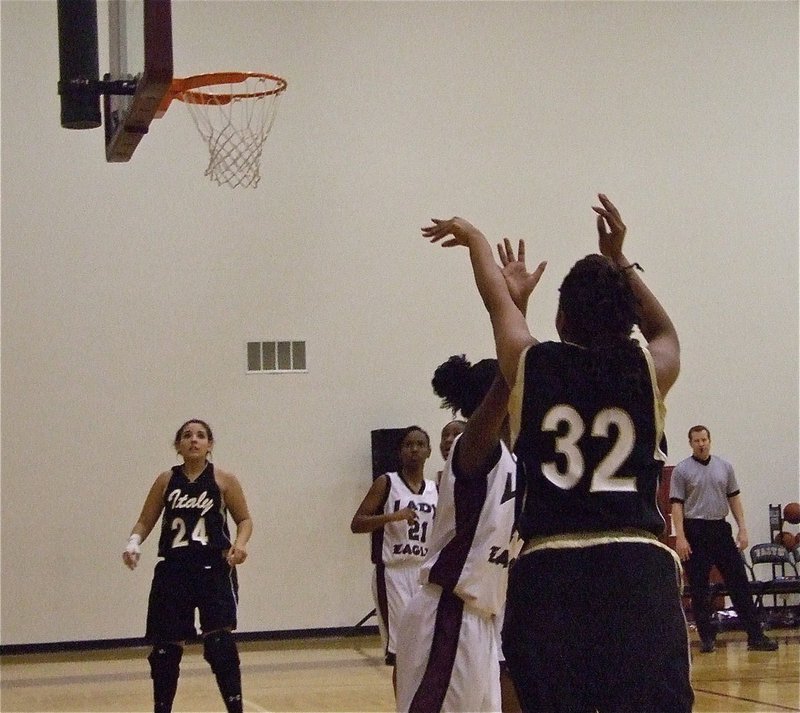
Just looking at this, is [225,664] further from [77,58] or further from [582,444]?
[582,444]

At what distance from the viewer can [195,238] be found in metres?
13.1

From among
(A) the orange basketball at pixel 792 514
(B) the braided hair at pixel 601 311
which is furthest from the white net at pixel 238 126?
(B) the braided hair at pixel 601 311

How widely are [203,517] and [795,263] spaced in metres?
9.44

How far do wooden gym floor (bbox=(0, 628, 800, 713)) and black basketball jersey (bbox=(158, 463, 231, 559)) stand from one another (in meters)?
1.59

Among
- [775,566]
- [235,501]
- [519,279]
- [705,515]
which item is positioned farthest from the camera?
[775,566]

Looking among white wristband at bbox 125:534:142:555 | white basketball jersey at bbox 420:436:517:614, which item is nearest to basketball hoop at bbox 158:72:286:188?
white wristband at bbox 125:534:142:555

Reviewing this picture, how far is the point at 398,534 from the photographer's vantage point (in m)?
8.26

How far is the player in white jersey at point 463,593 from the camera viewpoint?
4.39 metres

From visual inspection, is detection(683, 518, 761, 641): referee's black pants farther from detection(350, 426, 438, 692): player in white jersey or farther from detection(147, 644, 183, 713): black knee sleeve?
detection(147, 644, 183, 713): black knee sleeve

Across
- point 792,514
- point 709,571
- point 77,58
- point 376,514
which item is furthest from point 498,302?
point 792,514

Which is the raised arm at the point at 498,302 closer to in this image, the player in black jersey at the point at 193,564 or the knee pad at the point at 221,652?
the player in black jersey at the point at 193,564

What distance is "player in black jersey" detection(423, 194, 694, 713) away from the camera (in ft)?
9.84

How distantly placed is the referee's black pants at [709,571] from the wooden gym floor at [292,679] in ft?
0.91

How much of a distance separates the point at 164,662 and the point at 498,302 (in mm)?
4482
